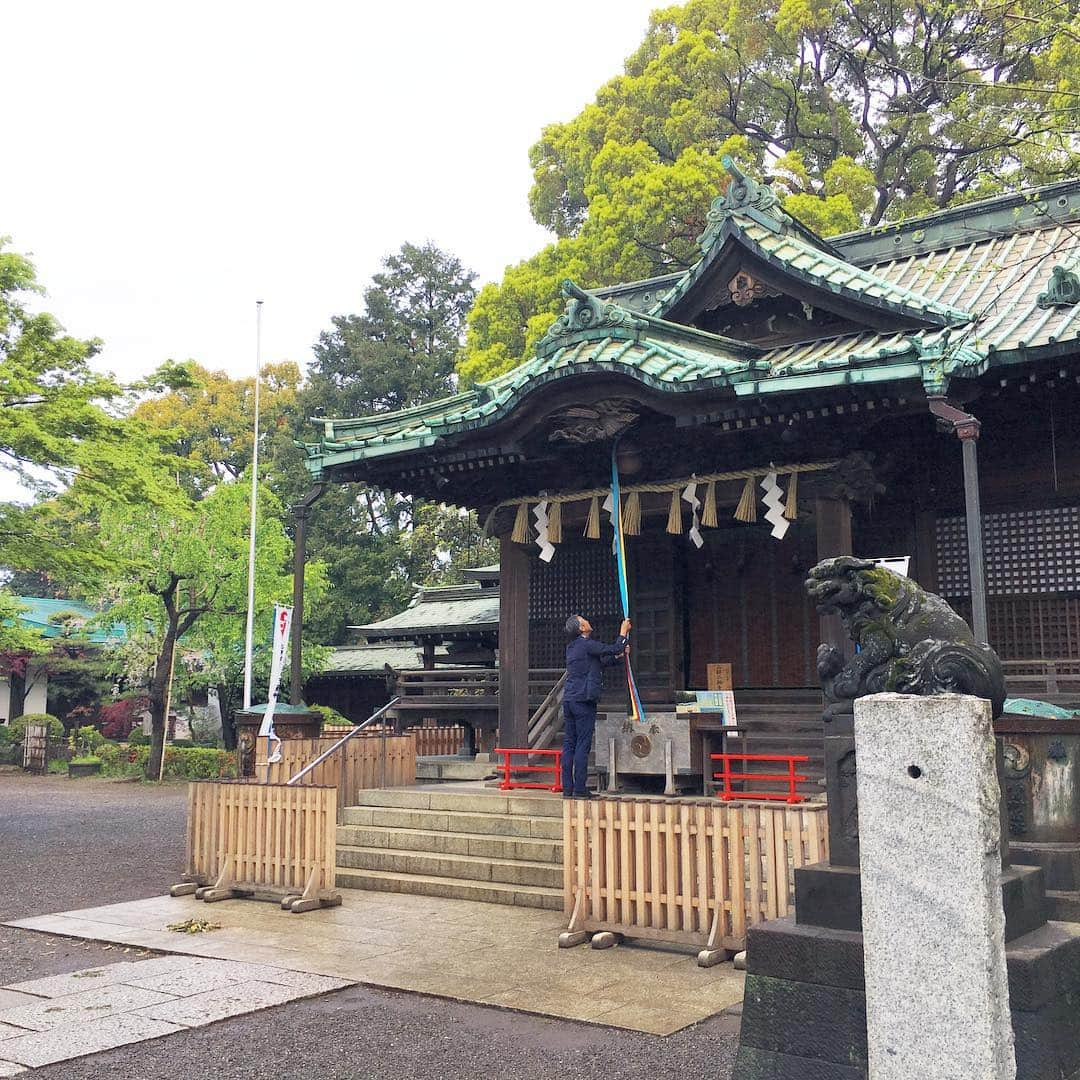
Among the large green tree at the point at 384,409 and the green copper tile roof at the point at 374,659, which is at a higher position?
the large green tree at the point at 384,409

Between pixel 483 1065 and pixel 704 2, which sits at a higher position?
pixel 704 2

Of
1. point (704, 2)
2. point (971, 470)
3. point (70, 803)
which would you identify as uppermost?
point (704, 2)

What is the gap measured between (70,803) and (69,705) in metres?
20.6

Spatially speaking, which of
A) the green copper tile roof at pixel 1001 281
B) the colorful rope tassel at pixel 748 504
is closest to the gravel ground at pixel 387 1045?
the green copper tile roof at pixel 1001 281

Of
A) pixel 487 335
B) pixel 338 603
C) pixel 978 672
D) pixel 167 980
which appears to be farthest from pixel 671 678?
pixel 338 603

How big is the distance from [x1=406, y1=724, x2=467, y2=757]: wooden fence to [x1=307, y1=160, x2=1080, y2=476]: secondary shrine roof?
6.35 m

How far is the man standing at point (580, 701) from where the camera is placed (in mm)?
10250

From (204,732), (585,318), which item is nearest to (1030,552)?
(585,318)

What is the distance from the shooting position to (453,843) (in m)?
10.5

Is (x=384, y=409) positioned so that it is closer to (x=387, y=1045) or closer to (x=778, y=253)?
(x=778, y=253)

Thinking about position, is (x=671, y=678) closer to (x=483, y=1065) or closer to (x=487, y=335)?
(x=483, y=1065)

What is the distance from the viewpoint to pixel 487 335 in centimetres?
2870

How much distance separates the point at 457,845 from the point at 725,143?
2236 cm

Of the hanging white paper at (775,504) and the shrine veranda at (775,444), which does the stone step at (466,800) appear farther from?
the hanging white paper at (775,504)
